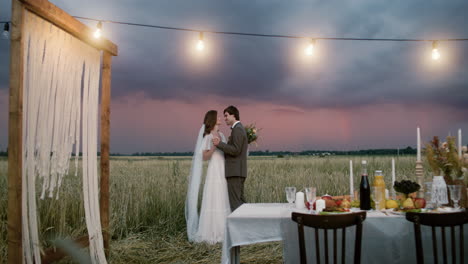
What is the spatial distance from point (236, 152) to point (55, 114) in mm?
2083

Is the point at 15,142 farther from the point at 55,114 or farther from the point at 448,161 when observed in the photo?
the point at 448,161

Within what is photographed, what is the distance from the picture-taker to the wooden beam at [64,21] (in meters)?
2.53

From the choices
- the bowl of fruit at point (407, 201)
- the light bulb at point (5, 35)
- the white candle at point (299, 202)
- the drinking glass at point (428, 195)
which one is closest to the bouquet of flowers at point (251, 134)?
the white candle at point (299, 202)

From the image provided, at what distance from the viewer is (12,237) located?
2.34m

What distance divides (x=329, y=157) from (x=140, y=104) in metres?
5.03

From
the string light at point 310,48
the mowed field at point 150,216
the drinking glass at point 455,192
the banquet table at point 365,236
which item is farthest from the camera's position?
the string light at point 310,48

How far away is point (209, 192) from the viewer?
175 inches

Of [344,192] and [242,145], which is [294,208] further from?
[344,192]

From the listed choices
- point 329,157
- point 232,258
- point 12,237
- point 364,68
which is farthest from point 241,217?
point 329,157

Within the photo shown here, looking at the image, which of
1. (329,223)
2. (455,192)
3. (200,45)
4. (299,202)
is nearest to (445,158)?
(455,192)

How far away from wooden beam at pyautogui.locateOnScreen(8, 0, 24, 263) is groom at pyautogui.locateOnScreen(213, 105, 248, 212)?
2.40 metres

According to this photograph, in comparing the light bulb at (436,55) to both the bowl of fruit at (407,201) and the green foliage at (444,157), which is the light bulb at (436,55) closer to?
the green foliage at (444,157)

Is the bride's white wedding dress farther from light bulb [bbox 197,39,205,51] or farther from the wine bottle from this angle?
the wine bottle

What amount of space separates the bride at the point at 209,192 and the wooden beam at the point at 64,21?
57.1 inches
